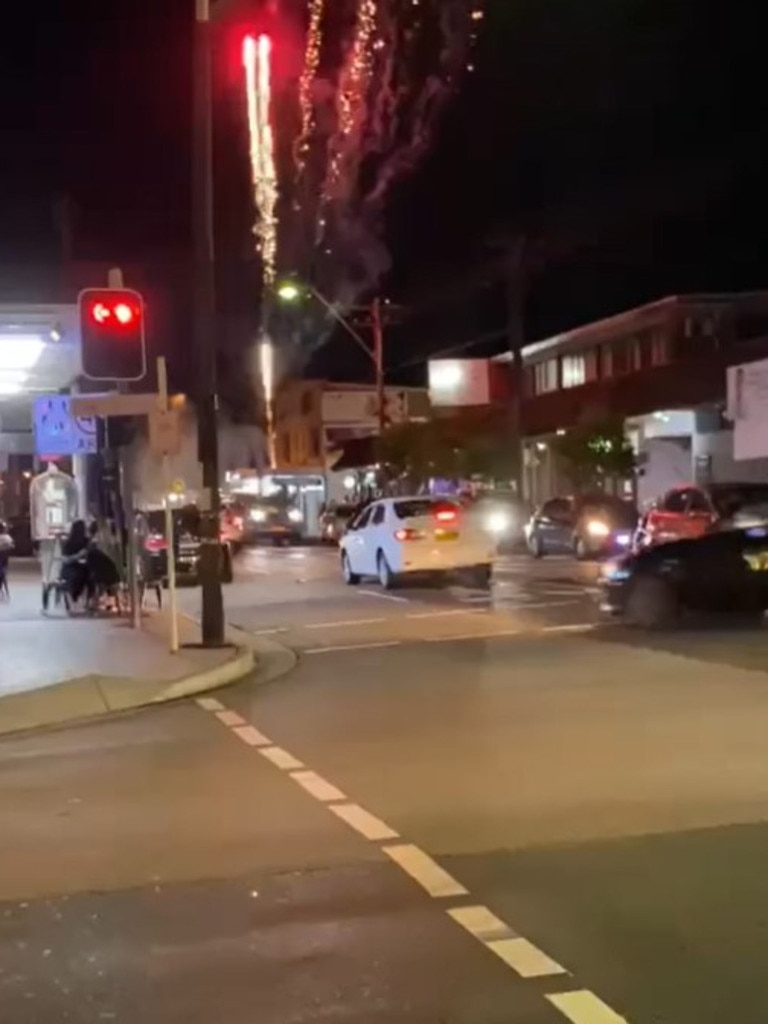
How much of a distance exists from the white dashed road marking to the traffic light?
596 cm

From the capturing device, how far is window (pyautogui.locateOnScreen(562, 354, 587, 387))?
2264 inches

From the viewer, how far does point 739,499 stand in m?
27.7

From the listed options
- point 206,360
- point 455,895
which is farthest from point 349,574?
point 455,895

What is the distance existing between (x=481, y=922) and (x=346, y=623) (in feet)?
52.1

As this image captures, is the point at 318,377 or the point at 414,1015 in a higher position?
the point at 318,377

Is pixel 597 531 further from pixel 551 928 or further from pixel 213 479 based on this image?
pixel 551 928

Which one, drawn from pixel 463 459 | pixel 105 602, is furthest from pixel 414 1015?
pixel 463 459

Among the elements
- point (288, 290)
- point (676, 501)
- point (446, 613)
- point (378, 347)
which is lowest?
point (446, 613)

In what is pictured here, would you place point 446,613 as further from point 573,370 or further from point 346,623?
point 573,370

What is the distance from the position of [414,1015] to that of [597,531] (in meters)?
32.1

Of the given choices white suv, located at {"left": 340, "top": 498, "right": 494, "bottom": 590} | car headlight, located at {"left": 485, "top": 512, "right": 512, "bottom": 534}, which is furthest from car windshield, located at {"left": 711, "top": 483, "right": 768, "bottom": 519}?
car headlight, located at {"left": 485, "top": 512, "right": 512, "bottom": 534}

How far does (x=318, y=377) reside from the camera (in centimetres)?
8150

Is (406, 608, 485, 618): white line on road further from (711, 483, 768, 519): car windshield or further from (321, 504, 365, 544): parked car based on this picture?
(321, 504, 365, 544): parked car

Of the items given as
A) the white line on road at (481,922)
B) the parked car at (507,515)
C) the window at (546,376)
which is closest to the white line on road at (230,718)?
the white line on road at (481,922)
